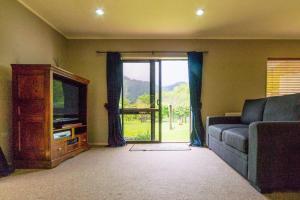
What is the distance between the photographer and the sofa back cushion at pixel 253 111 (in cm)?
372

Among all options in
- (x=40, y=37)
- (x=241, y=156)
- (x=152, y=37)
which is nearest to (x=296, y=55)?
(x=152, y=37)

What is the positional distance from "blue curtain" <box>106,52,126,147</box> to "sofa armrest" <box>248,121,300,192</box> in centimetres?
311

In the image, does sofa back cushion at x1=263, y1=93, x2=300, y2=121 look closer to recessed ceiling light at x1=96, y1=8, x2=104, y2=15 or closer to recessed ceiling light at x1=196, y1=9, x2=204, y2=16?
recessed ceiling light at x1=196, y1=9, x2=204, y2=16

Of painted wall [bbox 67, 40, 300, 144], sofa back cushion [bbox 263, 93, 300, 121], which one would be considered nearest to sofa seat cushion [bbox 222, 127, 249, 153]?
sofa back cushion [bbox 263, 93, 300, 121]

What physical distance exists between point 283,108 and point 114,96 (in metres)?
3.15

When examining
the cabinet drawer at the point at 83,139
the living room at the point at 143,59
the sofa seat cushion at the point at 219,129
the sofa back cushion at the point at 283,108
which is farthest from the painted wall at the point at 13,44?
the sofa back cushion at the point at 283,108

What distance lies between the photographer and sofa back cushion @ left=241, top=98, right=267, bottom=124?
3.72 m

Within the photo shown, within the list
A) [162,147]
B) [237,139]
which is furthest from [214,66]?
[237,139]

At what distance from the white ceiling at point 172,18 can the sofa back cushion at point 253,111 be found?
144 cm

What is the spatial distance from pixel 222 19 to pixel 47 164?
3.58 meters

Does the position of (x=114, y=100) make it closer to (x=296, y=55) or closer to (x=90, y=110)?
(x=90, y=110)

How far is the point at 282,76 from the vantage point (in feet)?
16.4

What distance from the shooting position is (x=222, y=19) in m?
3.98

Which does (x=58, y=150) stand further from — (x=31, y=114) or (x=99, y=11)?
(x=99, y=11)
